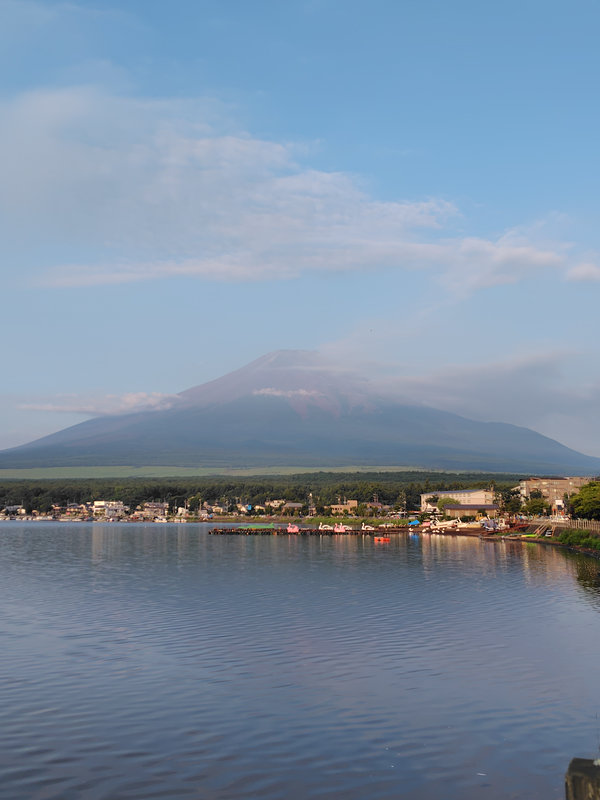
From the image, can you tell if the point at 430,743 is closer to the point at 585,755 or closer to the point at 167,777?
the point at 585,755

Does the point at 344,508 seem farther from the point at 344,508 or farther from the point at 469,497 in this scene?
the point at 469,497

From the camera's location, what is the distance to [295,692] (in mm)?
20344

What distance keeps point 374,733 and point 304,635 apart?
1232 cm

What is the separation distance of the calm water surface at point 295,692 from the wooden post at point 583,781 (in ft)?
14.8

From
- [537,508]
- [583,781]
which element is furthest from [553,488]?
[583,781]

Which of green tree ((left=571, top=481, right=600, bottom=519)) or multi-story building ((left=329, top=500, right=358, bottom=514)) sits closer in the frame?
green tree ((left=571, top=481, right=600, bottom=519))

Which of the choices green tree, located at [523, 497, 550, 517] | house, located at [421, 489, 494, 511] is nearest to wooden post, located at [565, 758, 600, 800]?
green tree, located at [523, 497, 550, 517]

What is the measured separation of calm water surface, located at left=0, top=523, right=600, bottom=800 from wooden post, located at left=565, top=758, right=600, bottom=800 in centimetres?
451

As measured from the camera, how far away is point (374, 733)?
1695cm

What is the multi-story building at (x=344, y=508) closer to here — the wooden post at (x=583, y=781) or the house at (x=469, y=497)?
the house at (x=469, y=497)

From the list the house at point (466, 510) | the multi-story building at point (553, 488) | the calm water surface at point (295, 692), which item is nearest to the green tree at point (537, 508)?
the house at point (466, 510)

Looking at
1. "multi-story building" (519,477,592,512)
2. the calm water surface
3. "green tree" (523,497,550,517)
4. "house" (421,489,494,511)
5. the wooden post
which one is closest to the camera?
the wooden post

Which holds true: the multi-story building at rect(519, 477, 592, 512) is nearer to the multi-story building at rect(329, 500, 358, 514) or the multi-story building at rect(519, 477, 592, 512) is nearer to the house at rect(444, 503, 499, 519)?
the house at rect(444, 503, 499, 519)

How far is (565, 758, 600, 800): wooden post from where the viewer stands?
30.0 feet
